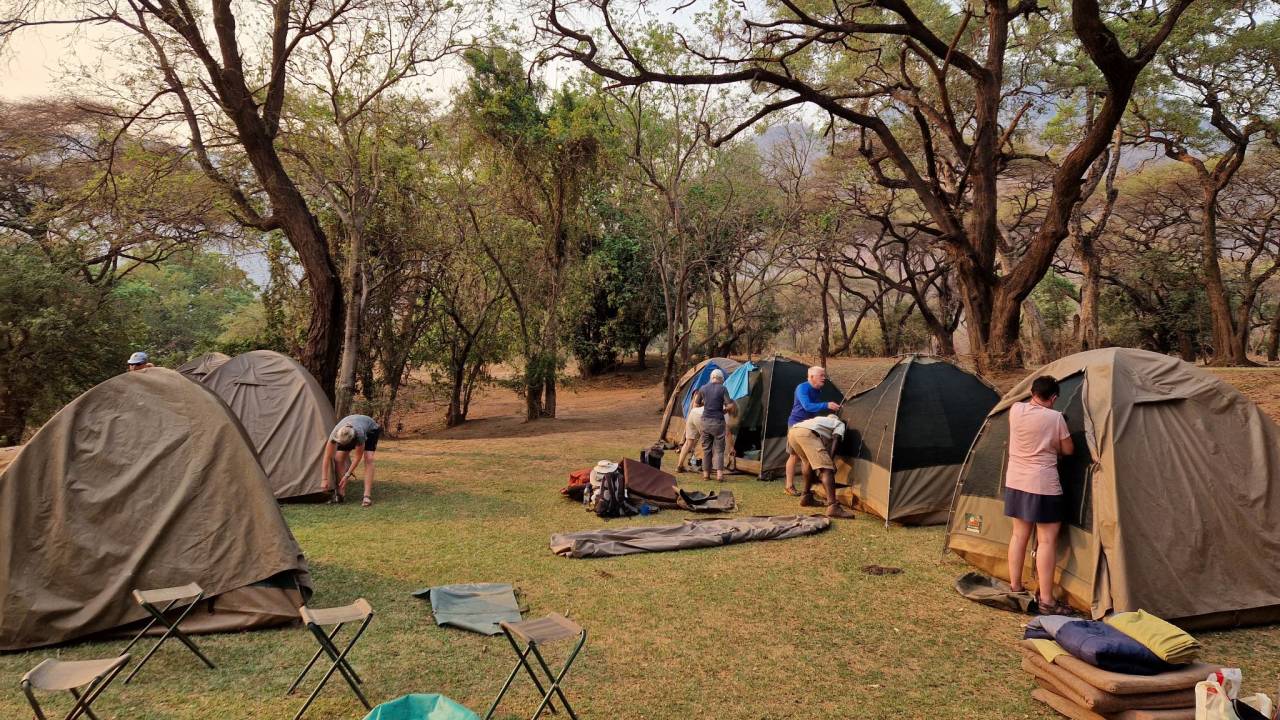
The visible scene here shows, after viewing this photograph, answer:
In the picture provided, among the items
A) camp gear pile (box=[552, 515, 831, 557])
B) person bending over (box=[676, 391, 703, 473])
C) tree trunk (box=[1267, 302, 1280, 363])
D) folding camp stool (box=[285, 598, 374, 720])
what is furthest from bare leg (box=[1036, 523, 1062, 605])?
tree trunk (box=[1267, 302, 1280, 363])

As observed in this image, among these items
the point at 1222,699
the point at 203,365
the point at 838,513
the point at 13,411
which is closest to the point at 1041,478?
the point at 1222,699

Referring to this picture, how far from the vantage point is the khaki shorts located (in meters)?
8.63

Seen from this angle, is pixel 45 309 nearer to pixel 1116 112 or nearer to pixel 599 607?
pixel 599 607

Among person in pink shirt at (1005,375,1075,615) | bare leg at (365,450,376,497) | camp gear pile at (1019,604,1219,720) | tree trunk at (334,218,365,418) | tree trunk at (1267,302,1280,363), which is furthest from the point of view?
tree trunk at (1267,302,1280,363)

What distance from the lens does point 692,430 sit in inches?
440

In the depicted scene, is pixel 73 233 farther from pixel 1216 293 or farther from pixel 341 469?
pixel 1216 293

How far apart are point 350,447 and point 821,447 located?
545cm

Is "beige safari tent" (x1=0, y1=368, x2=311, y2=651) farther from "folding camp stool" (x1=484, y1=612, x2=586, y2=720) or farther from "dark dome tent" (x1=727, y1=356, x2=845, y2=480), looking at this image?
A: "dark dome tent" (x1=727, y1=356, x2=845, y2=480)

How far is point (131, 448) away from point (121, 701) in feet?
6.04

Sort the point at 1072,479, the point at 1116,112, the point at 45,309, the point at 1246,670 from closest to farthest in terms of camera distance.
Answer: the point at 1246,670
the point at 1072,479
the point at 1116,112
the point at 45,309

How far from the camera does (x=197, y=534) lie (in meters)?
4.91

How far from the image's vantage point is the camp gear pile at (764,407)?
1110cm

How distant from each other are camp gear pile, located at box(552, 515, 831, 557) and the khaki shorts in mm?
793

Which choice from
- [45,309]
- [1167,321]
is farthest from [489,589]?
[1167,321]
